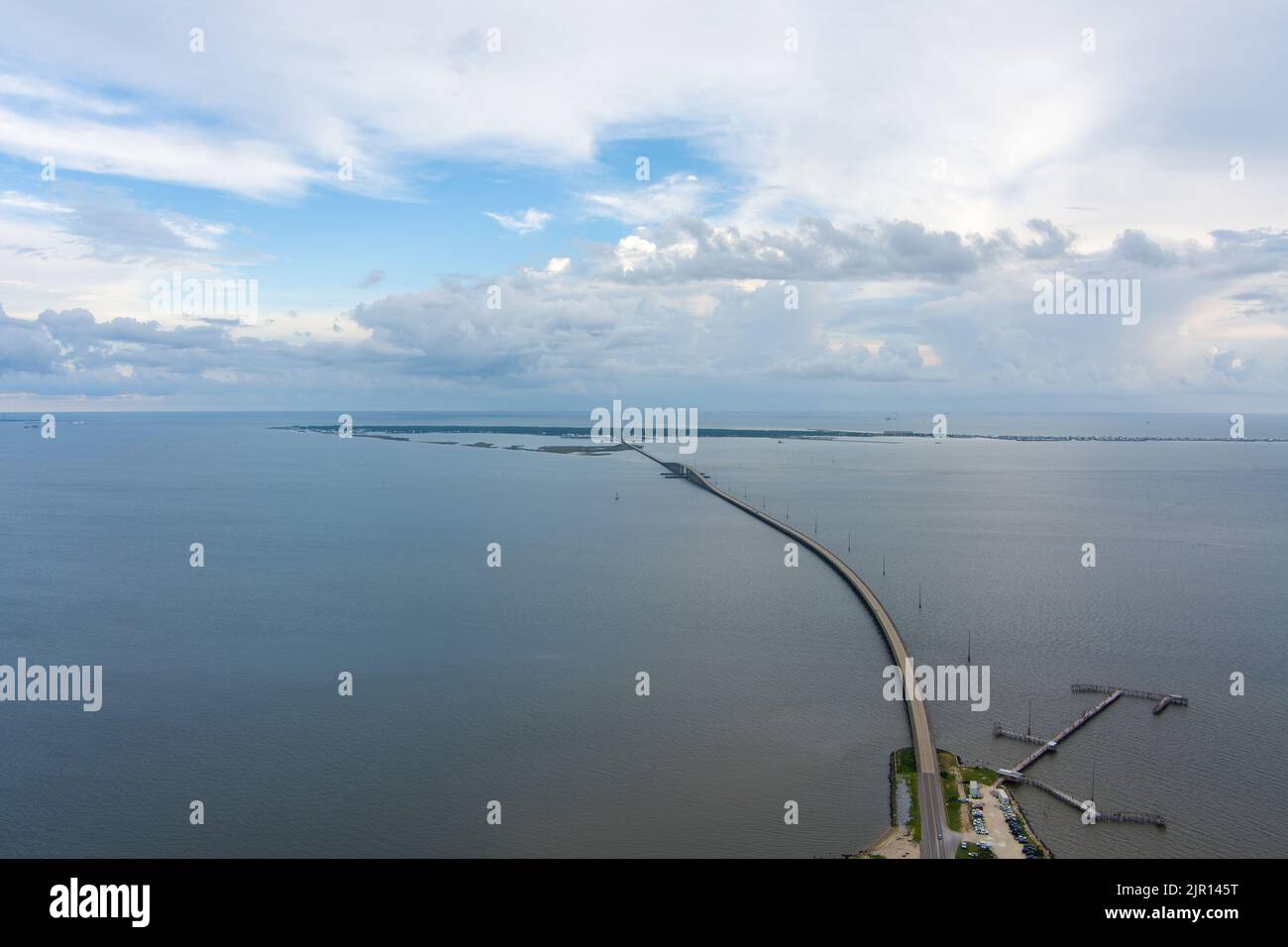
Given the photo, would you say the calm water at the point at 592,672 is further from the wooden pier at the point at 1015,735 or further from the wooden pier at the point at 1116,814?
the wooden pier at the point at 1015,735

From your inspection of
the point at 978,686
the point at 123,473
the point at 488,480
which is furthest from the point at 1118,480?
the point at 123,473

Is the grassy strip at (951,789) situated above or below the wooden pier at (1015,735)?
below

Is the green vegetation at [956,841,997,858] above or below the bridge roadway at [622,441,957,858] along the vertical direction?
below

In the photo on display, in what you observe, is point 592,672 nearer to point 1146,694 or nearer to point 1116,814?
point 1116,814

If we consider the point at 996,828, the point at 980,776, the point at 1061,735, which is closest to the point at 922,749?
the point at 980,776

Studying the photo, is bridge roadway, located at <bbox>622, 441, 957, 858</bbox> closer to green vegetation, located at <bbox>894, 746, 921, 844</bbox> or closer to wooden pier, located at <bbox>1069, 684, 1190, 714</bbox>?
green vegetation, located at <bbox>894, 746, 921, 844</bbox>

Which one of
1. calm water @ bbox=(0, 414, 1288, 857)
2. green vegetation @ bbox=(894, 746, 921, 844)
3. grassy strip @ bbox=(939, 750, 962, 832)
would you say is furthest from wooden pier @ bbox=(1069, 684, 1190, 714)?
green vegetation @ bbox=(894, 746, 921, 844)

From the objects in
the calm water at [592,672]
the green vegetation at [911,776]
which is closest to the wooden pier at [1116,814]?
the calm water at [592,672]

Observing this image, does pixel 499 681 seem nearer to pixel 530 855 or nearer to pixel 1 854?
pixel 530 855
